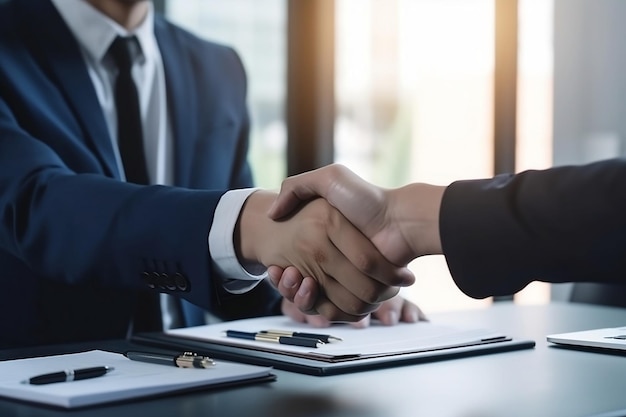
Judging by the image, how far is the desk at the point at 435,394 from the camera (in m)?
0.83

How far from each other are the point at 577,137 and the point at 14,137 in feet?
7.52

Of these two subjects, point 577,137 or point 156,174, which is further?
point 577,137

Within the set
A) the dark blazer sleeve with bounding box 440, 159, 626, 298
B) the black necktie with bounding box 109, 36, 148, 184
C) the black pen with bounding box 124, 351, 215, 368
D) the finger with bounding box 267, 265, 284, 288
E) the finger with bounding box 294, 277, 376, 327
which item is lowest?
the black pen with bounding box 124, 351, 215, 368

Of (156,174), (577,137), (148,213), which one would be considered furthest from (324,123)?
(148,213)

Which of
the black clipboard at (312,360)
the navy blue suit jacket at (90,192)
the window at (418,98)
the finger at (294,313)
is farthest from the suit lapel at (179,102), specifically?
the window at (418,98)

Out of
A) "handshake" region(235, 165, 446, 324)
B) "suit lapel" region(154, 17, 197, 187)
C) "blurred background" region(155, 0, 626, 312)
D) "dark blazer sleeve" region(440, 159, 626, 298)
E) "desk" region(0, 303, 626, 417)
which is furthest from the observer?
"blurred background" region(155, 0, 626, 312)

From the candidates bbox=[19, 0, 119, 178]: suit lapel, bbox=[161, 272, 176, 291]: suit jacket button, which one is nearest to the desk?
bbox=[161, 272, 176, 291]: suit jacket button

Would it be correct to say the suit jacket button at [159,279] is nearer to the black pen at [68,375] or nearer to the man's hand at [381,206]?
the man's hand at [381,206]

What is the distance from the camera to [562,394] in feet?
2.99

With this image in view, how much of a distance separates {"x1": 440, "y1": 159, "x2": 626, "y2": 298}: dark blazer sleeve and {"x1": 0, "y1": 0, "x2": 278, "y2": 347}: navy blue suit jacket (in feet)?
1.26

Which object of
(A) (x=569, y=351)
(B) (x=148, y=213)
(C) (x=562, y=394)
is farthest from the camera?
(B) (x=148, y=213)

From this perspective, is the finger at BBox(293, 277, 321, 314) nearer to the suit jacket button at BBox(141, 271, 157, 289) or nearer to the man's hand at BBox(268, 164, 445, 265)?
the man's hand at BBox(268, 164, 445, 265)

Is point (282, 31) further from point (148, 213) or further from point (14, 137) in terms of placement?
point (148, 213)

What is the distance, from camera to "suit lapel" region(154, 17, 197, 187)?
2.02m
